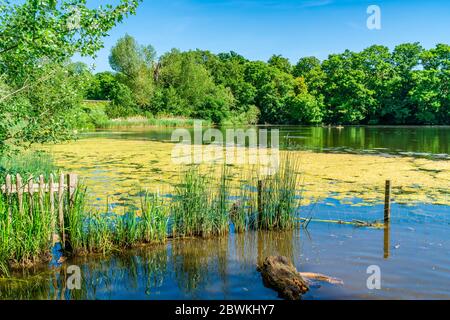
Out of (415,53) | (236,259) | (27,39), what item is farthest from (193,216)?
(415,53)

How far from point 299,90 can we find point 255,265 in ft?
187

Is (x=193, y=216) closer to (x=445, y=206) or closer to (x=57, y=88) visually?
(x=57, y=88)

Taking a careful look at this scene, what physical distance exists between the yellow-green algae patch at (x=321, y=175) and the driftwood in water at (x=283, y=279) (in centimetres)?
336

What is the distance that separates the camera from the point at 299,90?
60.2 meters

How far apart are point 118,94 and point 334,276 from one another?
45.4 m

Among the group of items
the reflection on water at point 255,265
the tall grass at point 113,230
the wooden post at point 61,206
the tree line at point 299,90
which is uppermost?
the tree line at point 299,90

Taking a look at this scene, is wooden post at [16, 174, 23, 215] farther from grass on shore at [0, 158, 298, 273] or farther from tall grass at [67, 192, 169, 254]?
tall grass at [67, 192, 169, 254]

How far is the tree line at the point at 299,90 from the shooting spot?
47781 millimetres

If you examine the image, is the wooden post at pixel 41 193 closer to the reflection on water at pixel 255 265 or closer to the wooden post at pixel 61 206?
the wooden post at pixel 61 206

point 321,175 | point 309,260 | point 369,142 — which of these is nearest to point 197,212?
point 309,260

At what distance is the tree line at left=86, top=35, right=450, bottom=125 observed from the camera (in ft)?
157

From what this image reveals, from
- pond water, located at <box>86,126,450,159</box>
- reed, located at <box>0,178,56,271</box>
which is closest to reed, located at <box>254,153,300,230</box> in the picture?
reed, located at <box>0,178,56,271</box>

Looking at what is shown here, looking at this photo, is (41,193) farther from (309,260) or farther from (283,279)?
(309,260)

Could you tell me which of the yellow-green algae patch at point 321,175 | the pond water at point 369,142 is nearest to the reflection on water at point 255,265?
the yellow-green algae patch at point 321,175
